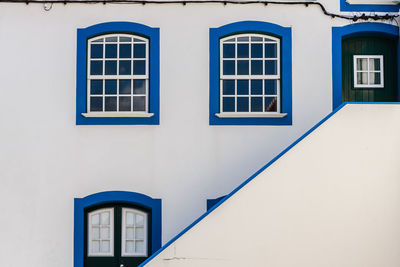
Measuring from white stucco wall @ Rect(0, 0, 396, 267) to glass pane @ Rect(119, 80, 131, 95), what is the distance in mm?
577

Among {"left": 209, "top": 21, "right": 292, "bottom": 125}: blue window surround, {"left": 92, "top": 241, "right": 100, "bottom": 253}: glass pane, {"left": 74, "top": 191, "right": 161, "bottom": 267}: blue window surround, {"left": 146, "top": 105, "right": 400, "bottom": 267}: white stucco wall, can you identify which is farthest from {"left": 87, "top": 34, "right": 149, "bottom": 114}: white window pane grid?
{"left": 146, "top": 105, "right": 400, "bottom": 267}: white stucco wall

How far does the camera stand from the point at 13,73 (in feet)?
27.0

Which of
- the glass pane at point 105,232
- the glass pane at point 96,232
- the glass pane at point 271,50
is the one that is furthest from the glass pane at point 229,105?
the glass pane at point 96,232

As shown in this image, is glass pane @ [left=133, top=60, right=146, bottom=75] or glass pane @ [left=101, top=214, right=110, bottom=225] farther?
glass pane @ [left=133, top=60, right=146, bottom=75]

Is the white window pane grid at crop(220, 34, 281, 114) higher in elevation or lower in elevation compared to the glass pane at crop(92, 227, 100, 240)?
higher

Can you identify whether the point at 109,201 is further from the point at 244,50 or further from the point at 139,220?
the point at 244,50

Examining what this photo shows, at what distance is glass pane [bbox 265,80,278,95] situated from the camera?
8289mm

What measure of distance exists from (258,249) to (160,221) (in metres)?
2.00

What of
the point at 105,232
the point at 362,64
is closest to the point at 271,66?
the point at 362,64

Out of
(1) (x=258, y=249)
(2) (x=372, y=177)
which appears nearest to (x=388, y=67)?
(2) (x=372, y=177)

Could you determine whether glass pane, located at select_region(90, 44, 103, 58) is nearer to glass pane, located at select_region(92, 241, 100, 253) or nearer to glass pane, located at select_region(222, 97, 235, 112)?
glass pane, located at select_region(222, 97, 235, 112)

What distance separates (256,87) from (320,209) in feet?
8.29

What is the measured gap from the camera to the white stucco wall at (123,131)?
805cm

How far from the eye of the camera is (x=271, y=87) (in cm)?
830
